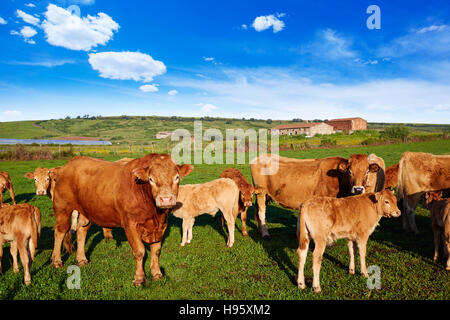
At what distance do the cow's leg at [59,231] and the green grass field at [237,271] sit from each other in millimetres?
212

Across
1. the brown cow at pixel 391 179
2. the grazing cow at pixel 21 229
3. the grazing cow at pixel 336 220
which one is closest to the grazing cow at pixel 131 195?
the grazing cow at pixel 21 229

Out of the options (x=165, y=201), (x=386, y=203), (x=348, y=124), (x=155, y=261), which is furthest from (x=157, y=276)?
(x=348, y=124)

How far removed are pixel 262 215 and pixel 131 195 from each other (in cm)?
484

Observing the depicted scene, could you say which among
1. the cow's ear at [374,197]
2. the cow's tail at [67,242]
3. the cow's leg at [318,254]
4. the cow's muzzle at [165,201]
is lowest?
the cow's tail at [67,242]

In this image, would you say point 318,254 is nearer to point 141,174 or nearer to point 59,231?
point 141,174

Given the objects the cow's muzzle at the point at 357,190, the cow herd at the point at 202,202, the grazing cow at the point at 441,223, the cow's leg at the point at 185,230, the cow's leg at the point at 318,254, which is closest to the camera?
the cow's leg at the point at 318,254

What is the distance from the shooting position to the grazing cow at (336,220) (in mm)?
5020

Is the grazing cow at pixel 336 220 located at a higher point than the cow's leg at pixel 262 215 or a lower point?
higher

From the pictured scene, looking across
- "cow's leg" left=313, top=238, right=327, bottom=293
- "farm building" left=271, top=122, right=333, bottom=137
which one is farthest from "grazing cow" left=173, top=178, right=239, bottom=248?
"farm building" left=271, top=122, right=333, bottom=137

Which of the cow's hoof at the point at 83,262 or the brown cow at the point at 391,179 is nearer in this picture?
the cow's hoof at the point at 83,262

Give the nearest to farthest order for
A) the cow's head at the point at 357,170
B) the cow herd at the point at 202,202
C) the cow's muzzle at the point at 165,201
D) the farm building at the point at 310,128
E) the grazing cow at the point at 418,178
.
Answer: the cow's muzzle at the point at 165,201 < the cow herd at the point at 202,202 < the cow's head at the point at 357,170 < the grazing cow at the point at 418,178 < the farm building at the point at 310,128

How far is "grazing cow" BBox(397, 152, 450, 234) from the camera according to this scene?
812cm

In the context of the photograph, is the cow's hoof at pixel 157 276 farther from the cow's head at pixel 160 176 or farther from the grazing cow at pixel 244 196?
the grazing cow at pixel 244 196
